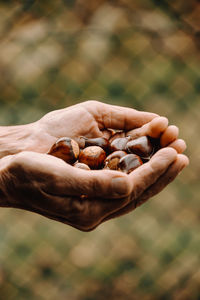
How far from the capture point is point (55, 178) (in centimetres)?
81

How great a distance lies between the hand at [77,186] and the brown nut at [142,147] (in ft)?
0.43

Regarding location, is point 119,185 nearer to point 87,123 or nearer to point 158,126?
point 158,126

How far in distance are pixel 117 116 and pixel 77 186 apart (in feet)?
1.46

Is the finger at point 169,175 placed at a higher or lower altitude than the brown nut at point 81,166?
higher

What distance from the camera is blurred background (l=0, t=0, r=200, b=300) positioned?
1.60 metres

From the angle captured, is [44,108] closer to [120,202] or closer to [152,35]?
[152,35]

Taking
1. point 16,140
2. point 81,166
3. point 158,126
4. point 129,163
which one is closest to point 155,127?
point 158,126

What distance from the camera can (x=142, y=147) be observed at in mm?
1017

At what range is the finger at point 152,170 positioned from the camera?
2.79 feet

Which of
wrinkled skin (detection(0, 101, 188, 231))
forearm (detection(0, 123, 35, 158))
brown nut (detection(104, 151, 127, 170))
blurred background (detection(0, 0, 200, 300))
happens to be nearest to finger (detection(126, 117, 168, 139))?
wrinkled skin (detection(0, 101, 188, 231))

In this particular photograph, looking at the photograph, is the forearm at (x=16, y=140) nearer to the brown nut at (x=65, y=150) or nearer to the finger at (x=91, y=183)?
the brown nut at (x=65, y=150)

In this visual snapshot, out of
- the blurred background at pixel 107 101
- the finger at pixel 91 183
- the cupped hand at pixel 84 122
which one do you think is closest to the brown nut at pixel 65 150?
the cupped hand at pixel 84 122

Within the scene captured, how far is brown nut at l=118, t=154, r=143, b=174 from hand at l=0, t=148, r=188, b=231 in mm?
79

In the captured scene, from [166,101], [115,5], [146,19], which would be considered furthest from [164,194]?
[115,5]
